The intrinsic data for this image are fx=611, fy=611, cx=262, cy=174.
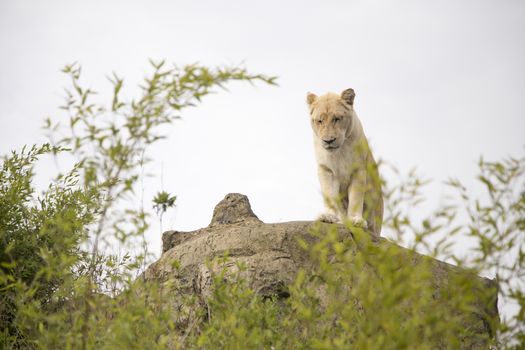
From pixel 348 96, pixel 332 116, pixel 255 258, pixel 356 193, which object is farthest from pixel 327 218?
pixel 348 96

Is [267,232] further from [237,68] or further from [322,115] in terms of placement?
[237,68]

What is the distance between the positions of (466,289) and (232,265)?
11.5 feet

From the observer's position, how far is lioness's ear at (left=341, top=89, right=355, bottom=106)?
330 inches

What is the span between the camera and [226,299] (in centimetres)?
415

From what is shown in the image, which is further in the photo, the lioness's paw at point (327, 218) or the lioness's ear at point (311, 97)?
the lioness's ear at point (311, 97)

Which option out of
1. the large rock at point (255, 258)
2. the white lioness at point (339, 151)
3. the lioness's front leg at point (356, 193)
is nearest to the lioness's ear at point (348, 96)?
the white lioness at point (339, 151)

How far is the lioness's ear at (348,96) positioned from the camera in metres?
8.38

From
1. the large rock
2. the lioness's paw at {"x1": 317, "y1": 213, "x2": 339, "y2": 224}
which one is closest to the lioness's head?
the lioness's paw at {"x1": 317, "y1": 213, "x2": 339, "y2": 224}

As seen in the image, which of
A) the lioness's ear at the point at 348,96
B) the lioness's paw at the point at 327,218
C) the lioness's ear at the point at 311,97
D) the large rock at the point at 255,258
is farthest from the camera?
the lioness's ear at the point at 311,97

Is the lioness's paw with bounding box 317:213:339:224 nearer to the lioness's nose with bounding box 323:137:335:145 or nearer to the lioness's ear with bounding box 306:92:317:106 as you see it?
the lioness's nose with bounding box 323:137:335:145

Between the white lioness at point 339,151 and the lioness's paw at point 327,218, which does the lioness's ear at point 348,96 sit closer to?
the white lioness at point 339,151

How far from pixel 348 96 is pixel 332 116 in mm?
616

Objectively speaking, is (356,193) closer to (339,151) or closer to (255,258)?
(339,151)

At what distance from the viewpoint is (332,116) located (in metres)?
7.93
